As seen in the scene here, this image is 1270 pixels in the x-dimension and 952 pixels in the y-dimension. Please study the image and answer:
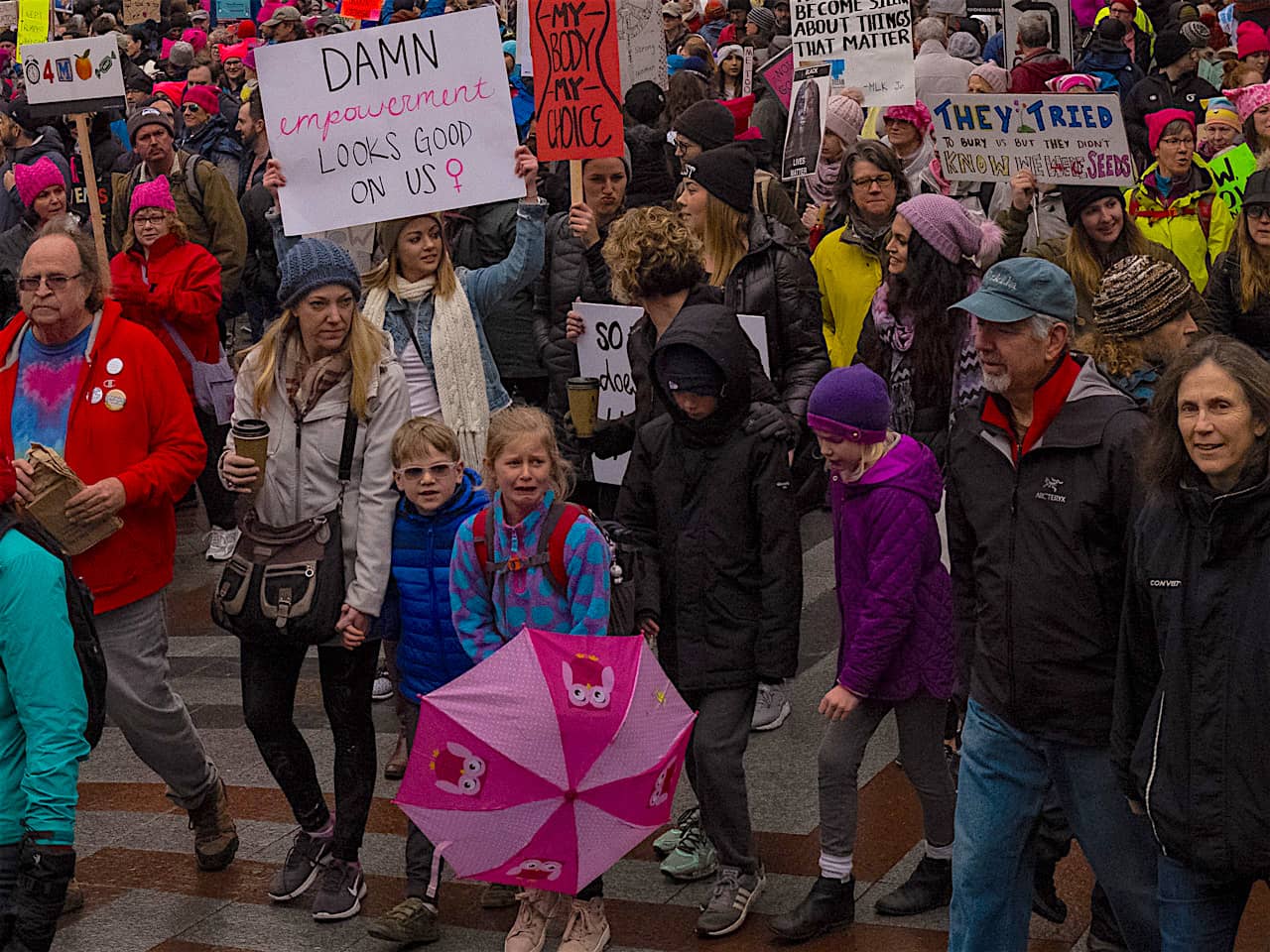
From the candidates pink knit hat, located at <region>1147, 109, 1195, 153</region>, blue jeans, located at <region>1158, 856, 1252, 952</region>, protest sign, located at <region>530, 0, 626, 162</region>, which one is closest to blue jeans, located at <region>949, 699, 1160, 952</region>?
blue jeans, located at <region>1158, 856, 1252, 952</region>

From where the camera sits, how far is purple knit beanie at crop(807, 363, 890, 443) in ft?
17.7

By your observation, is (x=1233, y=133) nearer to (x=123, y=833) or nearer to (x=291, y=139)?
(x=291, y=139)

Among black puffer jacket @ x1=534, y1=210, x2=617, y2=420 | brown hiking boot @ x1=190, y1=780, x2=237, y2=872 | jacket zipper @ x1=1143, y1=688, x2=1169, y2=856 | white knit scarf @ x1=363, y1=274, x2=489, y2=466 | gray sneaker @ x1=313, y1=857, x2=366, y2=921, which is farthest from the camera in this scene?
black puffer jacket @ x1=534, y1=210, x2=617, y2=420

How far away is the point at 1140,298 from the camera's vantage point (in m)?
5.09

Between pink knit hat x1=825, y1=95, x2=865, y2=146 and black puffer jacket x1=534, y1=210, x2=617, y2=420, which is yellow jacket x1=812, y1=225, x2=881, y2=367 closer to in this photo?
black puffer jacket x1=534, y1=210, x2=617, y2=420

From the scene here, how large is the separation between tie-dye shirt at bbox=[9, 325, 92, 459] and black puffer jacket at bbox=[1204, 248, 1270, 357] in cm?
423

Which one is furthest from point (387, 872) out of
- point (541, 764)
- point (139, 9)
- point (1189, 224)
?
point (139, 9)

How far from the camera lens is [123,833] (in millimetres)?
6938

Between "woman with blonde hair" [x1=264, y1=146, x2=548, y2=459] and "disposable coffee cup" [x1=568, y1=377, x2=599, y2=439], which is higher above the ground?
"woman with blonde hair" [x1=264, y1=146, x2=548, y2=459]

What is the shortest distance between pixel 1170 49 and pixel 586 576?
1044cm

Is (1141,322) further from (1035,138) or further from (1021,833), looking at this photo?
(1035,138)

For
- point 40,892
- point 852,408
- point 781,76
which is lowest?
point 40,892

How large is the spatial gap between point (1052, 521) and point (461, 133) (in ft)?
12.0

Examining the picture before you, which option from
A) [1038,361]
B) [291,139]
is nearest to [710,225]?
[291,139]
